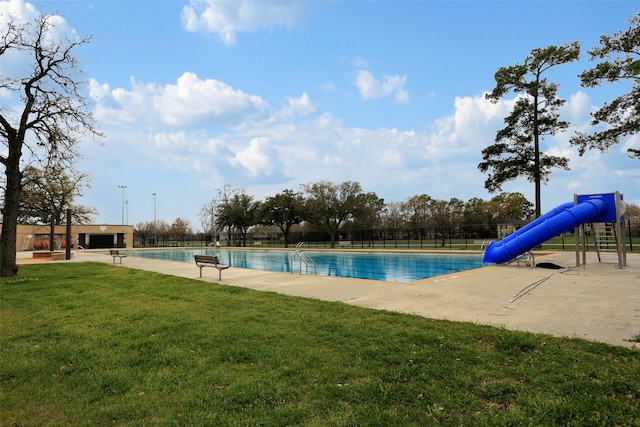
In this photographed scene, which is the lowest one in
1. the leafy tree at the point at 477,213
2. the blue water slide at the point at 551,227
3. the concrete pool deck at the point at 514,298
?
the concrete pool deck at the point at 514,298

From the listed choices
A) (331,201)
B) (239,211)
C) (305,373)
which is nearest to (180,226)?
(239,211)

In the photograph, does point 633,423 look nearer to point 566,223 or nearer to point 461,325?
point 461,325

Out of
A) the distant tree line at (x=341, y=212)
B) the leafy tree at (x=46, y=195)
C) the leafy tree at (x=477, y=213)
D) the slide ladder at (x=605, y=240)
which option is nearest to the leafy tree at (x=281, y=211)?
the distant tree line at (x=341, y=212)

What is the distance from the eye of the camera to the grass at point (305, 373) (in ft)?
9.31

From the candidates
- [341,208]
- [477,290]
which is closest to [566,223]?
[477,290]

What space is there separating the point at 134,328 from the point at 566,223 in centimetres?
1441

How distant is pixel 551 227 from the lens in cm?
1354

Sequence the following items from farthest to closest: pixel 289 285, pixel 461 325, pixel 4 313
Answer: pixel 289 285, pixel 4 313, pixel 461 325

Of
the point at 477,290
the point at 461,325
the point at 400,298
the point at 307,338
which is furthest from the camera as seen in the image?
the point at 477,290

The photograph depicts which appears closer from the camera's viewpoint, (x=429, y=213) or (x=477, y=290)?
(x=477, y=290)

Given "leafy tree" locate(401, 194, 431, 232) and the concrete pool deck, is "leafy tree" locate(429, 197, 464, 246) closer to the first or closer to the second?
"leafy tree" locate(401, 194, 431, 232)

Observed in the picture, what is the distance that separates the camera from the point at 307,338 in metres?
4.66

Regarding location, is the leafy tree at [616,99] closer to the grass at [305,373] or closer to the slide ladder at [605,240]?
the slide ladder at [605,240]

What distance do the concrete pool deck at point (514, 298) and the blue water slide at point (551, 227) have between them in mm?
1943
